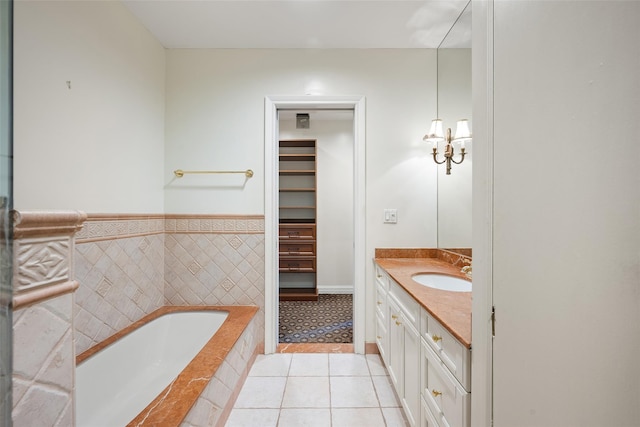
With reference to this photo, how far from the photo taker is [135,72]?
75.7 inches

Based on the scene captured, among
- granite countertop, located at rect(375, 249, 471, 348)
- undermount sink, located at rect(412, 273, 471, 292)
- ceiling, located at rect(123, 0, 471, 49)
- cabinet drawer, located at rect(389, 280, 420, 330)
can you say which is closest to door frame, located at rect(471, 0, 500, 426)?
granite countertop, located at rect(375, 249, 471, 348)

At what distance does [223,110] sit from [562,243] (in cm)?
236

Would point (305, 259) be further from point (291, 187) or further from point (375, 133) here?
point (375, 133)

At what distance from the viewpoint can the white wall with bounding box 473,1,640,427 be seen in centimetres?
39

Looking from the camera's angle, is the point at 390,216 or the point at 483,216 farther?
the point at 390,216

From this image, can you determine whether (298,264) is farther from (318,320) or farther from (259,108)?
(259,108)

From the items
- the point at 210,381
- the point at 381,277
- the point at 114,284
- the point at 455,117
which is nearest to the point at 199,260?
the point at 114,284

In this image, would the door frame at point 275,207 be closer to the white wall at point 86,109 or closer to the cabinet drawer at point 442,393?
the white wall at point 86,109

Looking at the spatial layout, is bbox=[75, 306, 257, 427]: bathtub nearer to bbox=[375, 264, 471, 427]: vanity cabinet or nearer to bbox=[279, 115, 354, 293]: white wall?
bbox=[375, 264, 471, 427]: vanity cabinet

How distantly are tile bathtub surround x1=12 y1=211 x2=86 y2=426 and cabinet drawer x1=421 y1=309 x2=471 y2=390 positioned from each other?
1.04m

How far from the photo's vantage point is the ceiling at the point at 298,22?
5.90 feet

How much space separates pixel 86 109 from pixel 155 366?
5.61ft

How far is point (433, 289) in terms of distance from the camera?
136cm

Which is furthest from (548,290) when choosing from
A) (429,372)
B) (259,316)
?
(259,316)
